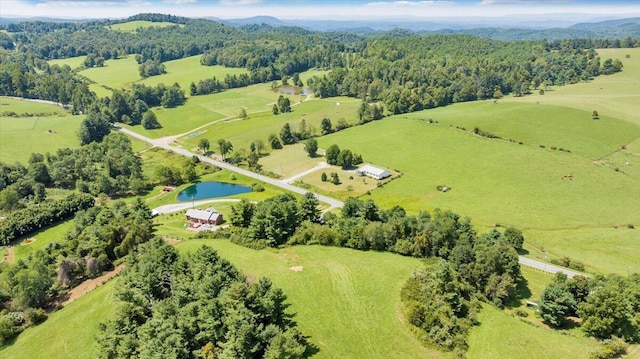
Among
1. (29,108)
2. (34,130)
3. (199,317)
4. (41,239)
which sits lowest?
(41,239)

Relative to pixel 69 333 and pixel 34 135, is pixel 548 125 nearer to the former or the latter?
pixel 69 333

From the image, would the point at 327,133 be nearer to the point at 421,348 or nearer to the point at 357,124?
the point at 357,124

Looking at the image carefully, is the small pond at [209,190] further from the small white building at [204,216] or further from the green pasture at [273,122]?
the green pasture at [273,122]

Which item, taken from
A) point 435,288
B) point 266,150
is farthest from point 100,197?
point 435,288

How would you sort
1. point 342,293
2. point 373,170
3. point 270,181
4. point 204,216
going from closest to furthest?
point 342,293 → point 204,216 → point 270,181 → point 373,170

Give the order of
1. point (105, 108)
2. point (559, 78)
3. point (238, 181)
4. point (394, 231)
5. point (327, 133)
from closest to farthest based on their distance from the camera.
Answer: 1. point (394, 231)
2. point (238, 181)
3. point (327, 133)
4. point (105, 108)
5. point (559, 78)

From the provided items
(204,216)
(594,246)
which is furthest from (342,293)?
(594,246)

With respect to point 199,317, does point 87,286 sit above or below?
below
